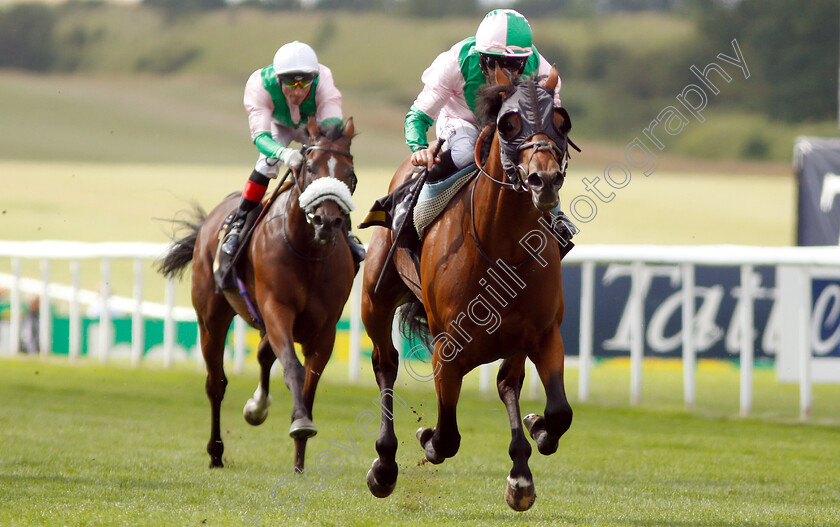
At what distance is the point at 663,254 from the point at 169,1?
100 feet

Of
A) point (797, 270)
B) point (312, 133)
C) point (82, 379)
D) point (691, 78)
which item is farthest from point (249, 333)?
point (691, 78)

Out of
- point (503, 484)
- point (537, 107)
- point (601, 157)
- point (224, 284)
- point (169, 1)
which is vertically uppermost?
point (169, 1)

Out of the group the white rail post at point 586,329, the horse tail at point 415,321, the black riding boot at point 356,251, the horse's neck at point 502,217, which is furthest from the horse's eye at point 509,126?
the white rail post at point 586,329

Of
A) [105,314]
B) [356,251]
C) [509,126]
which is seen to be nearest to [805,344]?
[356,251]

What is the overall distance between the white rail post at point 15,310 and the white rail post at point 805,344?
9215 mm

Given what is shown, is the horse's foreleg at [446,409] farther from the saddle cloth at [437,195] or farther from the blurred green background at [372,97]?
the blurred green background at [372,97]

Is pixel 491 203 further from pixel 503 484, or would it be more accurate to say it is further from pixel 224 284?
pixel 224 284

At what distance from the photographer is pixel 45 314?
44.1 feet

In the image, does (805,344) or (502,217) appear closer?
(502,217)

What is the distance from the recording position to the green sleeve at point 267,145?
5.59 metres

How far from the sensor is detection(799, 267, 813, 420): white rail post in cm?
804

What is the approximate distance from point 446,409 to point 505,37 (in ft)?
4.71

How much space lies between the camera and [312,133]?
17.7ft

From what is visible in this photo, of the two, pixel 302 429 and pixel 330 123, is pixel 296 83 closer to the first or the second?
pixel 330 123
